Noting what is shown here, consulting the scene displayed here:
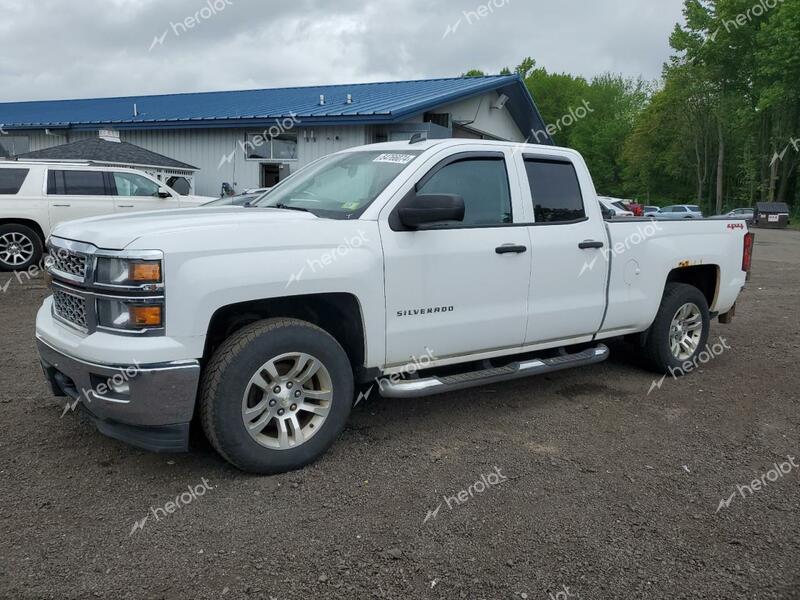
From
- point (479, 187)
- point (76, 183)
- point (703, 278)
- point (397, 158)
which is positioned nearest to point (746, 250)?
point (703, 278)

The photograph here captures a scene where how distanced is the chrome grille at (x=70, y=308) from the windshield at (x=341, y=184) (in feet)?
4.68

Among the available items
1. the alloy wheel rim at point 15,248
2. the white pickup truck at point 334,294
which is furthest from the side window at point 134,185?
the white pickup truck at point 334,294

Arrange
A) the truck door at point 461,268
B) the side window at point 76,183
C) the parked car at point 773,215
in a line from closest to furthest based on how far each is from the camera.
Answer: the truck door at point 461,268 → the side window at point 76,183 → the parked car at point 773,215

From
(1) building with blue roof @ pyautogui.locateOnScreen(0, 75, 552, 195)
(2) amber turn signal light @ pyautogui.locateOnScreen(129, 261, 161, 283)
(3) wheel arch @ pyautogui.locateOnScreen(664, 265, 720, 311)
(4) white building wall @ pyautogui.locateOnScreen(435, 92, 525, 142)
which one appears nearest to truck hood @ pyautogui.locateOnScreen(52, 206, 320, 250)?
(2) amber turn signal light @ pyautogui.locateOnScreen(129, 261, 161, 283)

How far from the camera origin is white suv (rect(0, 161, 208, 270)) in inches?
432

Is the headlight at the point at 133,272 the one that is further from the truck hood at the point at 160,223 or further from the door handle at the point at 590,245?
the door handle at the point at 590,245

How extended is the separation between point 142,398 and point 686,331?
189 inches

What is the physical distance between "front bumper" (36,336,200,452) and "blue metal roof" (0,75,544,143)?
44.7ft

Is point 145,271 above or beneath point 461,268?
above

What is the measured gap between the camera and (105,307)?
10.7ft

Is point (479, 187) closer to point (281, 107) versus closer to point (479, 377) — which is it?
point (479, 377)

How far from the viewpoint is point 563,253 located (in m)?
4.75

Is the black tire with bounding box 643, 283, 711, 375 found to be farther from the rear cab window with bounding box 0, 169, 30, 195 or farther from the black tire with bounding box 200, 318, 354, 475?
the rear cab window with bounding box 0, 169, 30, 195

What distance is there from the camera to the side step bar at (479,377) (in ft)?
13.1
